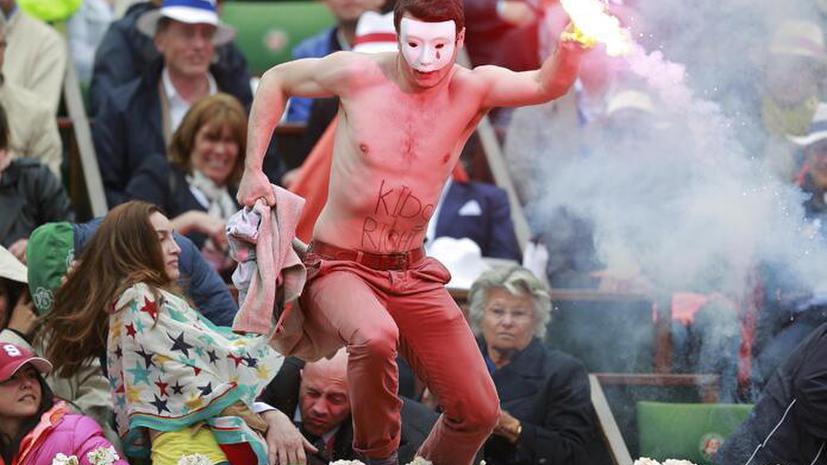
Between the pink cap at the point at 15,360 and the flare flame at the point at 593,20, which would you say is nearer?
the flare flame at the point at 593,20

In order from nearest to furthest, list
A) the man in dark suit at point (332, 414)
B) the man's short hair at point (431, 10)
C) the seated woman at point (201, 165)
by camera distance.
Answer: the man's short hair at point (431, 10)
the man in dark suit at point (332, 414)
the seated woman at point (201, 165)

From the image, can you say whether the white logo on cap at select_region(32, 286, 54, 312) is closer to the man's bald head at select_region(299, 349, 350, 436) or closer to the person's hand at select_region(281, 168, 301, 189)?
the man's bald head at select_region(299, 349, 350, 436)

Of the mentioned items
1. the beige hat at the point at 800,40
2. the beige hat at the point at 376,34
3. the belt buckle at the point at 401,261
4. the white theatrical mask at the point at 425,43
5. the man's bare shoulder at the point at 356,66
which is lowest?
the belt buckle at the point at 401,261

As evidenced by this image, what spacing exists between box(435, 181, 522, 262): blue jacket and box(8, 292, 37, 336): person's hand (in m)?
2.13

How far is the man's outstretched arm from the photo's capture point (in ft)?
16.2

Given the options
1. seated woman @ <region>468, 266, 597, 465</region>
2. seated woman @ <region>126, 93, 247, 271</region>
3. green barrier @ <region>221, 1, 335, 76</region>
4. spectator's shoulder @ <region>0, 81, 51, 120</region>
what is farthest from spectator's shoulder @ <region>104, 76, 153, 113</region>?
seated woman @ <region>468, 266, 597, 465</region>

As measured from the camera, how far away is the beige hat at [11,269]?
6094mm

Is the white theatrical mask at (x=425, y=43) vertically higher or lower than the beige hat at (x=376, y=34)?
higher

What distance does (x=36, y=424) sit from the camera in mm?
5473

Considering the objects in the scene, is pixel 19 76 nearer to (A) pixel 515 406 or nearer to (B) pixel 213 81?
(B) pixel 213 81

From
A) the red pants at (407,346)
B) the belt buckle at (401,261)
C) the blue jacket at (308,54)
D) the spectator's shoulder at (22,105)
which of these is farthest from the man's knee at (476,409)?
the blue jacket at (308,54)

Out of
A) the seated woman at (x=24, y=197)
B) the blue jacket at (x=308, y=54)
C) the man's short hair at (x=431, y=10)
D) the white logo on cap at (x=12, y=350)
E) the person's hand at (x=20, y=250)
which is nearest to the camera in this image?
the man's short hair at (x=431, y=10)

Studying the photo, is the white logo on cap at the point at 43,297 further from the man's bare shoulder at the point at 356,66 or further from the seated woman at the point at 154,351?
the man's bare shoulder at the point at 356,66

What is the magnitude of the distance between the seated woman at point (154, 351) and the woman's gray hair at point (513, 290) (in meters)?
1.01
